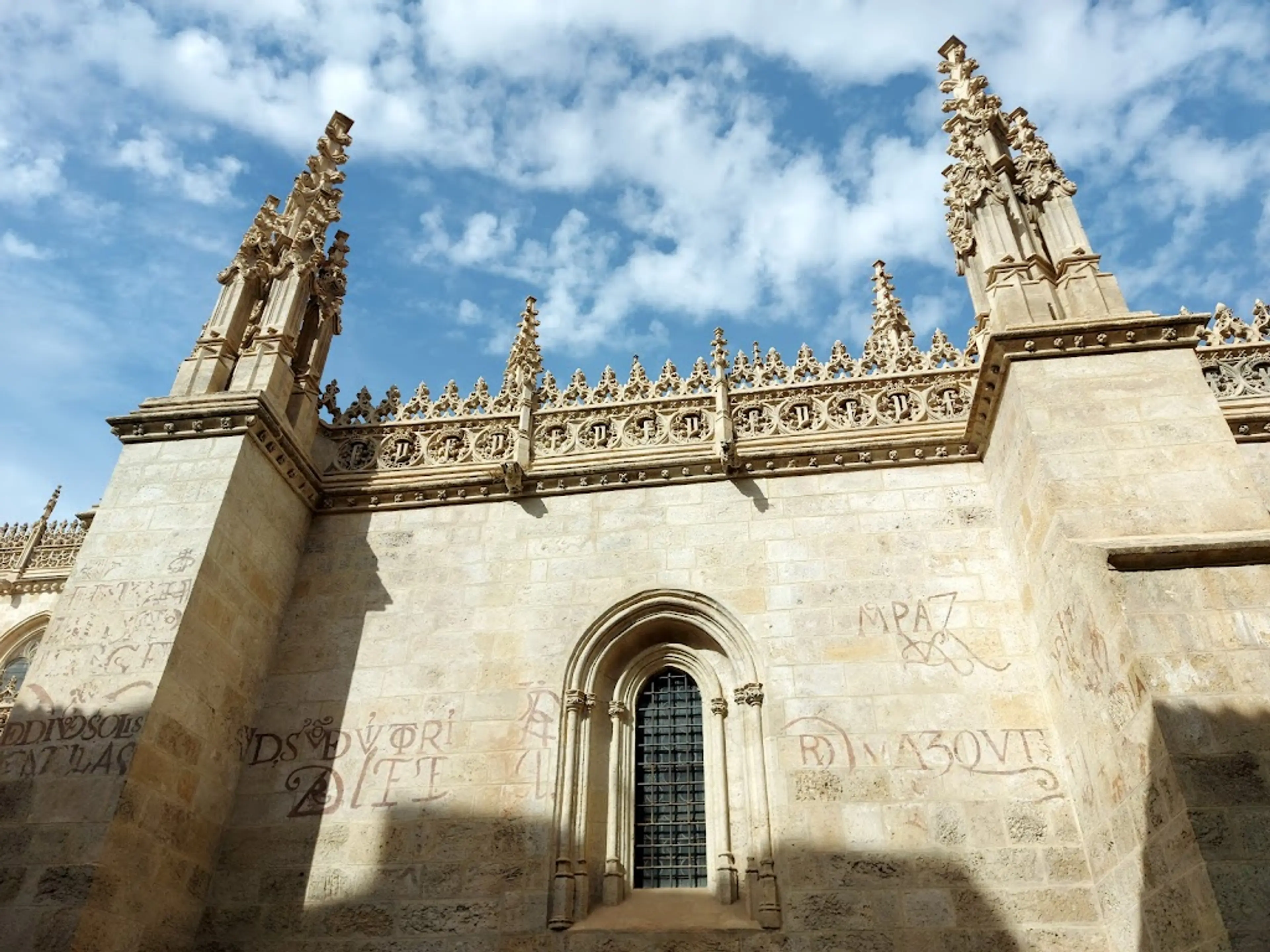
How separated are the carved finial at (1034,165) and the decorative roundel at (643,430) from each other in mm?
5207

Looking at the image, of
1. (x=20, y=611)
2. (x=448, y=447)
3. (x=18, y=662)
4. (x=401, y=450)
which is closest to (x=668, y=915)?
(x=448, y=447)

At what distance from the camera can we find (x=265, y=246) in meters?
12.1

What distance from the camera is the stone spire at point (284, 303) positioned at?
1084cm

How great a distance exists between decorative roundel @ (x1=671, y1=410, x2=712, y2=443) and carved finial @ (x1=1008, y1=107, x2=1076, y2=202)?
4708mm

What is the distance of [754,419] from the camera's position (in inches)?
433

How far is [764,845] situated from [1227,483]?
5069mm

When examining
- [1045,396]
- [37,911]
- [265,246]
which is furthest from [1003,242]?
[37,911]

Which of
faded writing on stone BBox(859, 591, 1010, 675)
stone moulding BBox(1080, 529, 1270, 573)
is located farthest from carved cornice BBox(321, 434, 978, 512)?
stone moulding BBox(1080, 529, 1270, 573)

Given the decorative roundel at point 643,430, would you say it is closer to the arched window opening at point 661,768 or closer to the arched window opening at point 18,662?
the arched window opening at point 661,768

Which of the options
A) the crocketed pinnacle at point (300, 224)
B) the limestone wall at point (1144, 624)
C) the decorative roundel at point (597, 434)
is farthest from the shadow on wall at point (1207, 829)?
the crocketed pinnacle at point (300, 224)

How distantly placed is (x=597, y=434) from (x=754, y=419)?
1.96 m

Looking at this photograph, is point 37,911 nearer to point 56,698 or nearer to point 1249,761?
point 56,698

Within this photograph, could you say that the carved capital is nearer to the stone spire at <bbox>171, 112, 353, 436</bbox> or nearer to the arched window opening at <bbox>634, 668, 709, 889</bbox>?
the arched window opening at <bbox>634, 668, 709, 889</bbox>

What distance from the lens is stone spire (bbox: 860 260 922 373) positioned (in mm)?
11133
